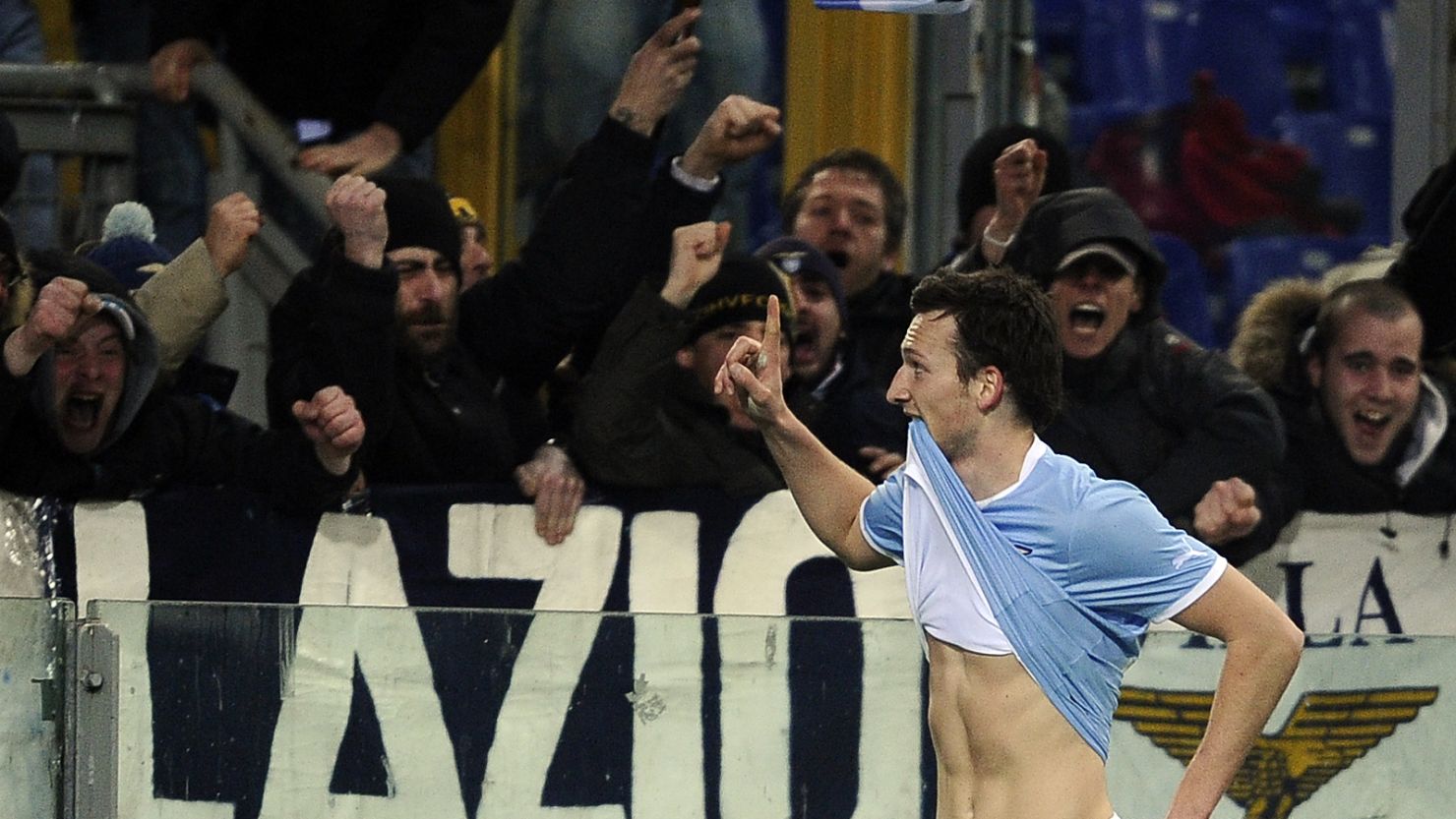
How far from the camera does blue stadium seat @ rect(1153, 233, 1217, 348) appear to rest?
10164 mm

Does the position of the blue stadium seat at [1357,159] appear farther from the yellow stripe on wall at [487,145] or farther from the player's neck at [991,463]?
the player's neck at [991,463]

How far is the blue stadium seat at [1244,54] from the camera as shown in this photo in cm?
1033

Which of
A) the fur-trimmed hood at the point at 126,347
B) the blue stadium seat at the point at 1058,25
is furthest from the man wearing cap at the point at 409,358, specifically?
the blue stadium seat at the point at 1058,25

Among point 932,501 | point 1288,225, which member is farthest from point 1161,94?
point 932,501

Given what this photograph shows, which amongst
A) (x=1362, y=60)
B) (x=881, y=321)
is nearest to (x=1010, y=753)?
(x=881, y=321)

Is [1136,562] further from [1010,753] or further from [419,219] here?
[419,219]

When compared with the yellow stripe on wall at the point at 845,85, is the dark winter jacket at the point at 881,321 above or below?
below

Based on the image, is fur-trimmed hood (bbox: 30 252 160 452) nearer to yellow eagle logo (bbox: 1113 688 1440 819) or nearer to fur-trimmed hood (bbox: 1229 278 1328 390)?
yellow eagle logo (bbox: 1113 688 1440 819)

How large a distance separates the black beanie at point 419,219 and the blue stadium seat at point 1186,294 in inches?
159

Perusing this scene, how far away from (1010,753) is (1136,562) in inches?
15.5

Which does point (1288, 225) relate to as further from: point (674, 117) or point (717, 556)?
point (717, 556)

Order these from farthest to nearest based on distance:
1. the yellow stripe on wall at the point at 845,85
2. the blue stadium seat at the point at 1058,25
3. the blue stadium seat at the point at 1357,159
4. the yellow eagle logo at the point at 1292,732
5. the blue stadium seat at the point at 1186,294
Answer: the blue stadium seat at the point at 1058,25 < the blue stadium seat at the point at 1186,294 < the blue stadium seat at the point at 1357,159 < the yellow stripe on wall at the point at 845,85 < the yellow eagle logo at the point at 1292,732

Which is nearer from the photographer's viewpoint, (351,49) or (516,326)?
(516,326)

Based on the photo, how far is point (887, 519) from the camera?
4.74m
